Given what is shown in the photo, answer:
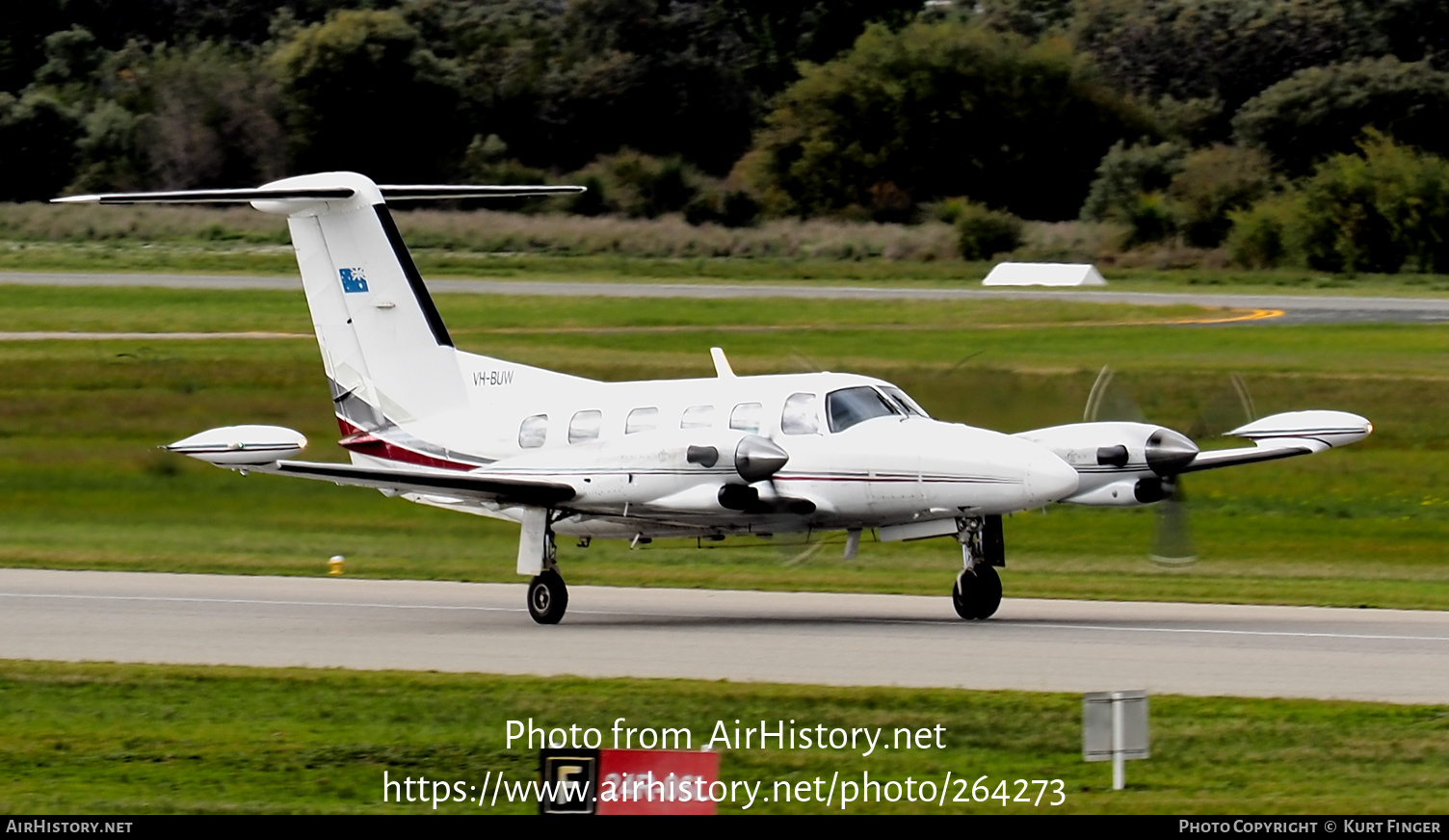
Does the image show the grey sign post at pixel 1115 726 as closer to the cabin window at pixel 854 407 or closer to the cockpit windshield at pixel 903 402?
the cabin window at pixel 854 407

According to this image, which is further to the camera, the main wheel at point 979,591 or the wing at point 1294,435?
the wing at point 1294,435

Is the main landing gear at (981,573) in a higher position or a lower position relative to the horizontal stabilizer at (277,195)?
lower

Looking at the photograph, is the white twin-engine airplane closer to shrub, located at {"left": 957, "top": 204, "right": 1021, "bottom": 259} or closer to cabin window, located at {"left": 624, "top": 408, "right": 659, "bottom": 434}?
cabin window, located at {"left": 624, "top": 408, "right": 659, "bottom": 434}

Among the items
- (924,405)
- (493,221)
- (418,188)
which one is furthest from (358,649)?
(493,221)

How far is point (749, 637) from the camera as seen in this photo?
59.9 feet

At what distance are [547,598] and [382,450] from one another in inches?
138

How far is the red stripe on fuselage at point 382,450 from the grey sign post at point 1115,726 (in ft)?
37.6

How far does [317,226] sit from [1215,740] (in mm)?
13008

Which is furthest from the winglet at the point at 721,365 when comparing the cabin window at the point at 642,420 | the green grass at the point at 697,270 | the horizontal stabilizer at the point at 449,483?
the green grass at the point at 697,270

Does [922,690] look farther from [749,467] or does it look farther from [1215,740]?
[749,467]

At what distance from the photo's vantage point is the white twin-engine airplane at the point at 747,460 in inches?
723

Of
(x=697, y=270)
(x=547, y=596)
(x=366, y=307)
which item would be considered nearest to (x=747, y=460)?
(x=547, y=596)

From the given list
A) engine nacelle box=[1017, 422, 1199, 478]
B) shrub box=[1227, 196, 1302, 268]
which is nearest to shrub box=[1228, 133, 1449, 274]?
shrub box=[1227, 196, 1302, 268]

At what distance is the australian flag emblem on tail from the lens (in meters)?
22.1
